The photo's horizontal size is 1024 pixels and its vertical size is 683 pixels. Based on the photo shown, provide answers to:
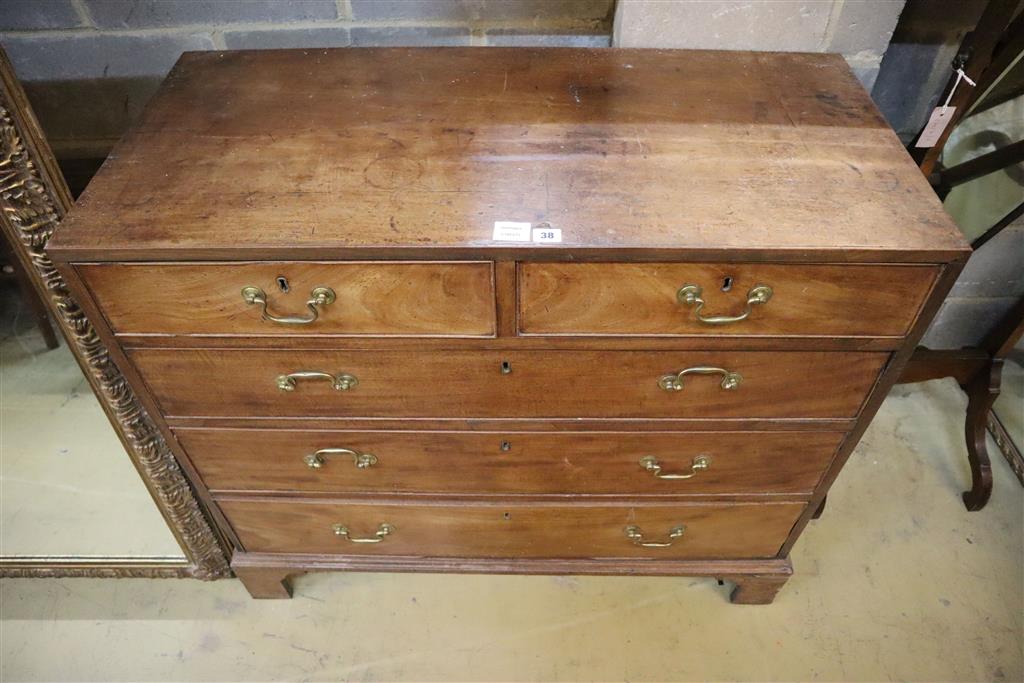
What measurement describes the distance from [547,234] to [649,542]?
2.68 ft

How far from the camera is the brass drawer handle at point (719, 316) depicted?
889 millimetres

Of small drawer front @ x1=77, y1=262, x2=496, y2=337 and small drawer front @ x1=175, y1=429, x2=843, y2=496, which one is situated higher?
small drawer front @ x1=77, y1=262, x2=496, y2=337

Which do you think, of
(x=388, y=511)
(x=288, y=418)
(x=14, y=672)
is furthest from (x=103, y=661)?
(x=288, y=418)

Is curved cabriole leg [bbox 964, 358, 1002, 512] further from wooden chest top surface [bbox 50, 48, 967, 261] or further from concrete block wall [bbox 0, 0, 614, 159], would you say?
concrete block wall [bbox 0, 0, 614, 159]

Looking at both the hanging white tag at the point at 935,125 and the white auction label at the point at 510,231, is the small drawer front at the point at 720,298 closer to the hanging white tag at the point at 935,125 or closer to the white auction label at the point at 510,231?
the white auction label at the point at 510,231

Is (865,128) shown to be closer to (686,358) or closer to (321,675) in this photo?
(686,358)

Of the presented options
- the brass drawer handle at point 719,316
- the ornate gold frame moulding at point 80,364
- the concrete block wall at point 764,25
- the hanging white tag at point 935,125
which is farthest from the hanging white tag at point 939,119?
the ornate gold frame moulding at point 80,364

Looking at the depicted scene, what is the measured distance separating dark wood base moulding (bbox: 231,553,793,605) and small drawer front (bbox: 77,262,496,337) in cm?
71

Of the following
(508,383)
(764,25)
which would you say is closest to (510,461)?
(508,383)

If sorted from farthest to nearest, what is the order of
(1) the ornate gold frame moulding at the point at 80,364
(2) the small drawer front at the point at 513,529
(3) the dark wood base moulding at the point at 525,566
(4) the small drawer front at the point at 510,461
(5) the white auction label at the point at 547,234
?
(3) the dark wood base moulding at the point at 525,566
(2) the small drawer front at the point at 513,529
(4) the small drawer front at the point at 510,461
(1) the ornate gold frame moulding at the point at 80,364
(5) the white auction label at the point at 547,234

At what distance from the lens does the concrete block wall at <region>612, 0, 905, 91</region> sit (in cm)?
120

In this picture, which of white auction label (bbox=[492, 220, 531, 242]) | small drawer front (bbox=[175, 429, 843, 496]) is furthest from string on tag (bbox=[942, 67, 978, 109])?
white auction label (bbox=[492, 220, 531, 242])

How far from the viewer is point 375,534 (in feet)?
4.56

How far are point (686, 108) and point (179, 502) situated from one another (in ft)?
4.09
